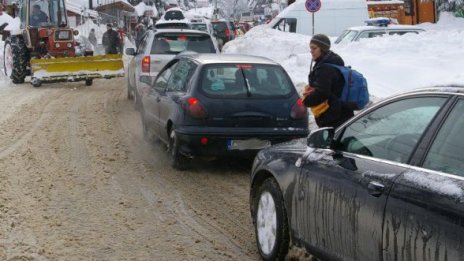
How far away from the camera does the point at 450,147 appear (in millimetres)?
3160

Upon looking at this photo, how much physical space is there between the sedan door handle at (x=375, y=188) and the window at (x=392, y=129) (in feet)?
0.58

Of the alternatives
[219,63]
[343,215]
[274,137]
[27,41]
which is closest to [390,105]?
[343,215]

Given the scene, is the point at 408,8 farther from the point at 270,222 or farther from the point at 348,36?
the point at 270,222

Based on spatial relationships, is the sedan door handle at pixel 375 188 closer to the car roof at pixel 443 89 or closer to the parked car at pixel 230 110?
the car roof at pixel 443 89

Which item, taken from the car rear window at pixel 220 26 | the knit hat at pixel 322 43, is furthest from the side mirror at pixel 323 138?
the car rear window at pixel 220 26

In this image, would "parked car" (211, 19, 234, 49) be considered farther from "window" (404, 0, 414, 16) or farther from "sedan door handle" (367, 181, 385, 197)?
"sedan door handle" (367, 181, 385, 197)

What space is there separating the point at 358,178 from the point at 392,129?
0.35 m

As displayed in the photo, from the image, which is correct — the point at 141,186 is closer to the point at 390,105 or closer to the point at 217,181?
the point at 217,181

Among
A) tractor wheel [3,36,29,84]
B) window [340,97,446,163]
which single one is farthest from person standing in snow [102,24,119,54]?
window [340,97,446,163]

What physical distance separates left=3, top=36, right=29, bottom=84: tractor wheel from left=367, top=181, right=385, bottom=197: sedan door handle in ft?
59.0

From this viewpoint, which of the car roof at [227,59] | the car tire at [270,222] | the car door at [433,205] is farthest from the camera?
the car roof at [227,59]

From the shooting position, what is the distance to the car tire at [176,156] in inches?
316

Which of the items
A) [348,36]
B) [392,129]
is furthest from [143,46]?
[392,129]

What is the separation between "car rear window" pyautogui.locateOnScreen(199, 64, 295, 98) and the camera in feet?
26.2
